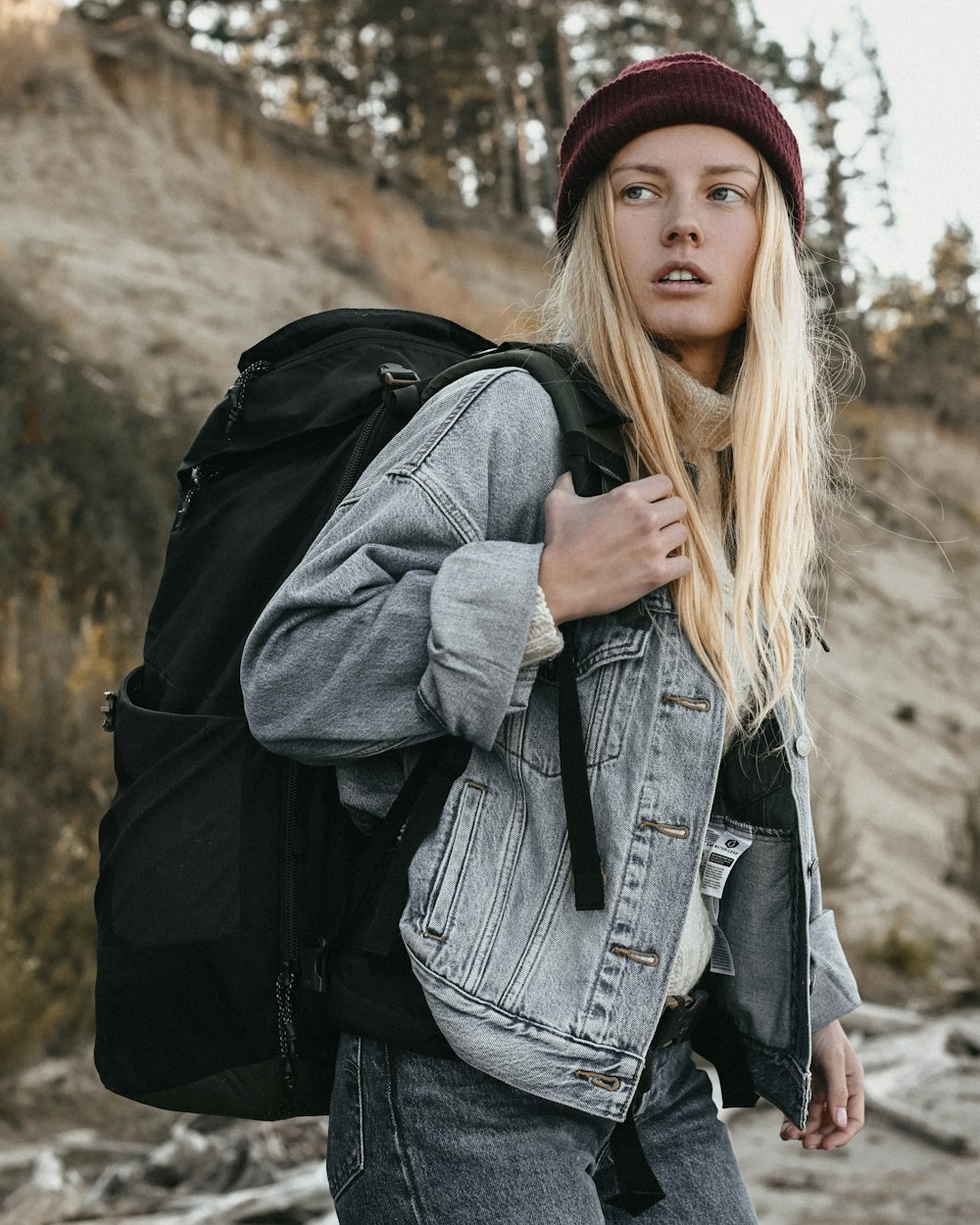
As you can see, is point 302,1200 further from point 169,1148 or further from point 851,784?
point 851,784

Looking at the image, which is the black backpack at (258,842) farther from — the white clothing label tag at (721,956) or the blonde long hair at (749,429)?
the white clothing label tag at (721,956)

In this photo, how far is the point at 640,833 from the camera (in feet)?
5.21

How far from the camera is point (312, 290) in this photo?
14125mm

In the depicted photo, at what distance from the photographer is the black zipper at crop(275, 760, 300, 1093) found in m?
1.61

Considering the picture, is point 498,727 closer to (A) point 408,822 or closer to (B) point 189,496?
(A) point 408,822

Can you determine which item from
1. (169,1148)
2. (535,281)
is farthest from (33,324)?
(535,281)

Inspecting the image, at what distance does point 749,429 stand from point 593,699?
49 centimetres

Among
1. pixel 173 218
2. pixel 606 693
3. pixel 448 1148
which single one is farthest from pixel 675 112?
pixel 173 218

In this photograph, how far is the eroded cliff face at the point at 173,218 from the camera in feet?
37.2

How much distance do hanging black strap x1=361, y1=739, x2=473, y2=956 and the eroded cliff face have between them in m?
8.86

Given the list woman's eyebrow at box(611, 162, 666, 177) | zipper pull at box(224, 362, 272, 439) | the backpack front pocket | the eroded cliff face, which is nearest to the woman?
woman's eyebrow at box(611, 162, 666, 177)

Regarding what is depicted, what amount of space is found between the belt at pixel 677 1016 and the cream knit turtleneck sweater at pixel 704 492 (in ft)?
0.05

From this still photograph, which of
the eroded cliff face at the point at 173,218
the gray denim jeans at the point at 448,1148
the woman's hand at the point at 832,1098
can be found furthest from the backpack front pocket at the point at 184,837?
the eroded cliff face at the point at 173,218

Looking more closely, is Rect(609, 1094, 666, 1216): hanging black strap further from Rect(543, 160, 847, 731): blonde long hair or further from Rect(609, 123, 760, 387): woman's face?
Rect(609, 123, 760, 387): woman's face
